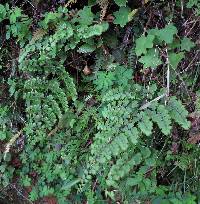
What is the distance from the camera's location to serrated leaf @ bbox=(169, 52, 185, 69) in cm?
317

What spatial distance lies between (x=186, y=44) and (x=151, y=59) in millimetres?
326

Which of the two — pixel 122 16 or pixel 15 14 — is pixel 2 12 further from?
pixel 122 16

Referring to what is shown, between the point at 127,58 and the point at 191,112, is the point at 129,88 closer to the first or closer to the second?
the point at 127,58

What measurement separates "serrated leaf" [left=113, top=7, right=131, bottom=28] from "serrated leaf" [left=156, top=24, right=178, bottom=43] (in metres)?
0.31

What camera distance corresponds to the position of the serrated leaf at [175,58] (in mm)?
3167

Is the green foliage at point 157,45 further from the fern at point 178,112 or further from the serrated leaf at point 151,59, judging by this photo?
the fern at point 178,112

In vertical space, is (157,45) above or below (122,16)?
below

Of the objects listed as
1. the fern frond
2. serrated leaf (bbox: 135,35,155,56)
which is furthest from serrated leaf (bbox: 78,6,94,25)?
serrated leaf (bbox: 135,35,155,56)

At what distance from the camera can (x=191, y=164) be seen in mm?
A: 3428

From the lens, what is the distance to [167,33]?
313 centimetres

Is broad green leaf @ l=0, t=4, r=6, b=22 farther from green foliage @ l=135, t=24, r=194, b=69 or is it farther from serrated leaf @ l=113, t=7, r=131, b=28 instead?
green foliage @ l=135, t=24, r=194, b=69

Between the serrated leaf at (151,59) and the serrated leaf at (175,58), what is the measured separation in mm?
114

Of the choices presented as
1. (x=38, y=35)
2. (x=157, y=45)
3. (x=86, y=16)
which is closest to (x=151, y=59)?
(x=157, y=45)

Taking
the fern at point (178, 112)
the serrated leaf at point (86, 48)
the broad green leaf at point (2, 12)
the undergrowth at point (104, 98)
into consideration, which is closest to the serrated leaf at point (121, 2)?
the undergrowth at point (104, 98)
